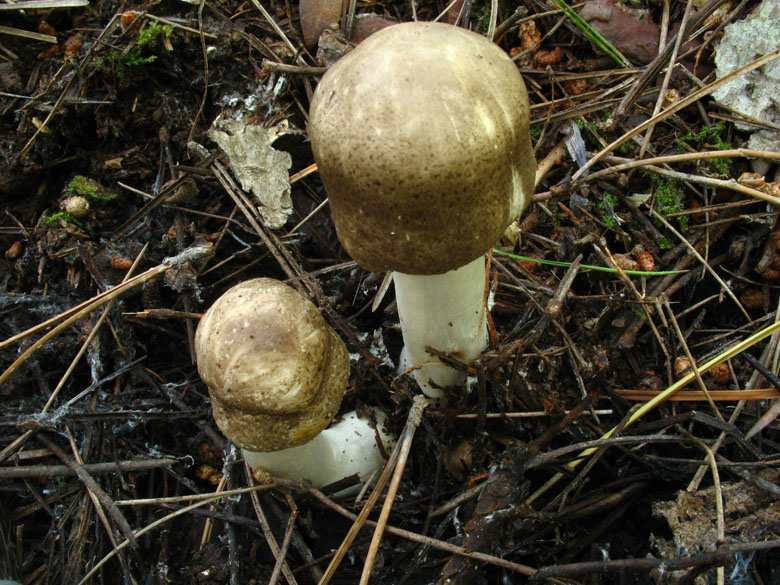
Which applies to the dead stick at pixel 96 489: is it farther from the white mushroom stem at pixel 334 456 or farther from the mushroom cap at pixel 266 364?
the mushroom cap at pixel 266 364

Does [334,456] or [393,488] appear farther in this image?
[334,456]

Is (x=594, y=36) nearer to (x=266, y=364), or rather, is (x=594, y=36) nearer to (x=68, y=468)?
(x=266, y=364)

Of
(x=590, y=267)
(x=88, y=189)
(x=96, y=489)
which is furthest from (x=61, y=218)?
(x=590, y=267)

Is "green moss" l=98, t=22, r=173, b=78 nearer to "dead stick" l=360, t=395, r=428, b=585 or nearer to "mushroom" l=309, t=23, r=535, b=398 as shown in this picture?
"mushroom" l=309, t=23, r=535, b=398

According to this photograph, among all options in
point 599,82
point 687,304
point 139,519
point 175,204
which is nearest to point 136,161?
point 175,204

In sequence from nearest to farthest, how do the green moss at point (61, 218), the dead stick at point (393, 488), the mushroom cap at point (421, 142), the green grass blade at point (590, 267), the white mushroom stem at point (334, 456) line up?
the mushroom cap at point (421, 142) → the dead stick at point (393, 488) → the white mushroom stem at point (334, 456) → the green grass blade at point (590, 267) → the green moss at point (61, 218)

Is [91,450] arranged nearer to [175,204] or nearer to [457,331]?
[175,204]

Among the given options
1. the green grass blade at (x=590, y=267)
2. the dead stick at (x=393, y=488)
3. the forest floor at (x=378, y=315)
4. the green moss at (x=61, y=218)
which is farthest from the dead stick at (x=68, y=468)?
the green grass blade at (x=590, y=267)
